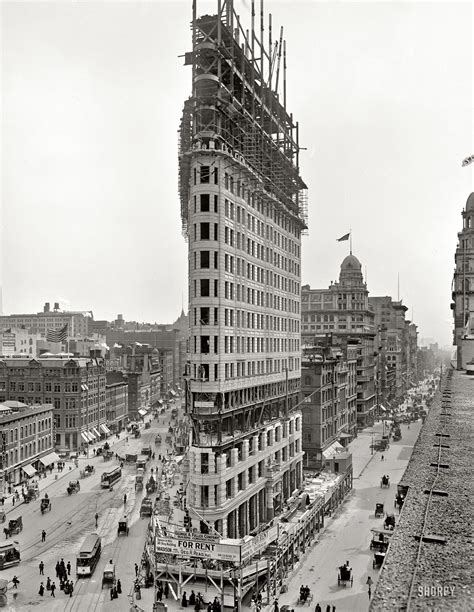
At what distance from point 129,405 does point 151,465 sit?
57984 mm

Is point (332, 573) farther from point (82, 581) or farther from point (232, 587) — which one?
point (82, 581)

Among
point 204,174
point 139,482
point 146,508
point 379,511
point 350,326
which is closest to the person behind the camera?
point 204,174

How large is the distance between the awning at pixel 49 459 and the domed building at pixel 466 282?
67075mm

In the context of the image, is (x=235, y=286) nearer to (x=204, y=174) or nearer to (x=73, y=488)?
(x=204, y=174)

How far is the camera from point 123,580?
45.3 metres

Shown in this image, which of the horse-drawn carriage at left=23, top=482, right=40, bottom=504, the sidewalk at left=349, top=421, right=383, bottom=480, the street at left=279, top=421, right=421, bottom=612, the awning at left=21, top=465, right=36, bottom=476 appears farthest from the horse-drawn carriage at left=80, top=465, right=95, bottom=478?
the sidewalk at left=349, top=421, right=383, bottom=480

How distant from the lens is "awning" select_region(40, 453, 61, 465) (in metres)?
88.1

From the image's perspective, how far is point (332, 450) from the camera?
305ft

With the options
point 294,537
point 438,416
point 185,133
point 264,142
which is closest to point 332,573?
point 294,537

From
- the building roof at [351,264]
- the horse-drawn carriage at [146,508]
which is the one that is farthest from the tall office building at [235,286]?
the building roof at [351,264]

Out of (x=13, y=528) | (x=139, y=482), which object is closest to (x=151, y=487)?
(x=139, y=482)

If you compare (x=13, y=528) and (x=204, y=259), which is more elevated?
(x=204, y=259)

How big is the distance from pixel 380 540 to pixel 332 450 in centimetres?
4081

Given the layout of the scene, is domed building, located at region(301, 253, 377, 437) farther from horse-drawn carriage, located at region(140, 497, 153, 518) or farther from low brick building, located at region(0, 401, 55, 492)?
horse-drawn carriage, located at region(140, 497, 153, 518)
